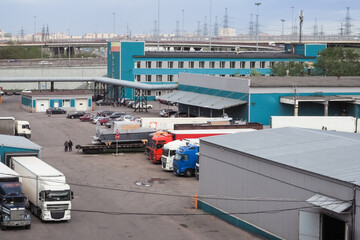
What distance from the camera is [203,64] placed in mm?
76875

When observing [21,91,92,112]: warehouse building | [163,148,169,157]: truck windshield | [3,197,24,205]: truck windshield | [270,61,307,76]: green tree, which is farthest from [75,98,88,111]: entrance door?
[3,197,24,205]: truck windshield

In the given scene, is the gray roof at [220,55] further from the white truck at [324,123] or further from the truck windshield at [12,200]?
the truck windshield at [12,200]

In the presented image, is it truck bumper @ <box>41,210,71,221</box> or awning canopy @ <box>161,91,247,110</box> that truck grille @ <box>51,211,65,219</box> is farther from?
awning canopy @ <box>161,91,247,110</box>

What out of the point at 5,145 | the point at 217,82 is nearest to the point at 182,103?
the point at 217,82

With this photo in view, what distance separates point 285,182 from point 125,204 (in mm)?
7541

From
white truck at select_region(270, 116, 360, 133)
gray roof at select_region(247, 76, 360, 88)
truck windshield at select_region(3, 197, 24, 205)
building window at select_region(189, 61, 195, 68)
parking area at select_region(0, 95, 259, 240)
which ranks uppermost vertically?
building window at select_region(189, 61, 195, 68)

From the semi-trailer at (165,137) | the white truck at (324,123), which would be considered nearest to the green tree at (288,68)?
the white truck at (324,123)

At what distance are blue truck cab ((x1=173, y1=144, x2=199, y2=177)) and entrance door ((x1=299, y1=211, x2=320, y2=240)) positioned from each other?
1313 cm

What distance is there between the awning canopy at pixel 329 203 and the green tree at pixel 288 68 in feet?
175

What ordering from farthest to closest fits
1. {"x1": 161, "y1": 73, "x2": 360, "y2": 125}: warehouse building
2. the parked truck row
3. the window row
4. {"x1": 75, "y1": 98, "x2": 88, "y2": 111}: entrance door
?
1. the window row
2. {"x1": 75, "y1": 98, "x2": 88, "y2": 111}: entrance door
3. {"x1": 161, "y1": 73, "x2": 360, "y2": 125}: warehouse building
4. the parked truck row

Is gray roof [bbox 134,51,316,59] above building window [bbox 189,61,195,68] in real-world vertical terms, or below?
above

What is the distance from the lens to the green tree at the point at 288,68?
233ft

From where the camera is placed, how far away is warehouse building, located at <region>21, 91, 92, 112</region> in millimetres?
62562

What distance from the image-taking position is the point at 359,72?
72.2m
